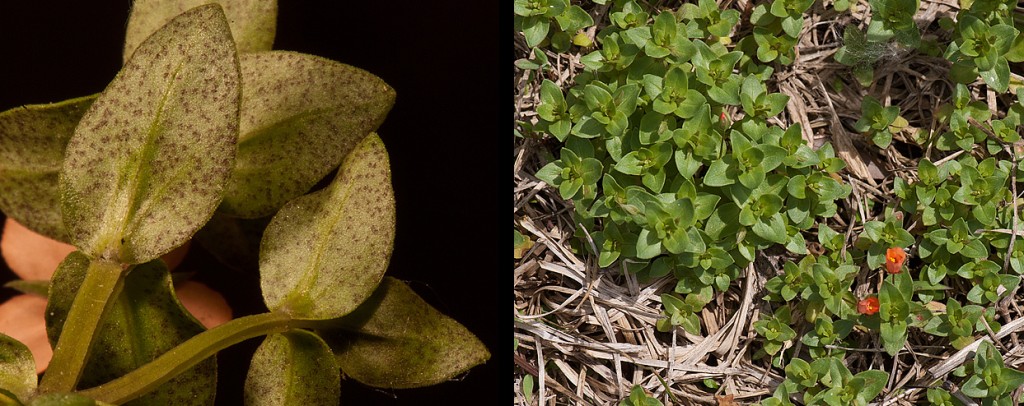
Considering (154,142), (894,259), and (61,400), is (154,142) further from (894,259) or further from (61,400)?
(894,259)

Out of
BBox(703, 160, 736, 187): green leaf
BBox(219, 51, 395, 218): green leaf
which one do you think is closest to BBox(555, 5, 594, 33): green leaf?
BBox(703, 160, 736, 187): green leaf

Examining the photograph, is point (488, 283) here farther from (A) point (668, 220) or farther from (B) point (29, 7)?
(B) point (29, 7)

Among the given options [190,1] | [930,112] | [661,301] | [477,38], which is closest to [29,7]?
[190,1]

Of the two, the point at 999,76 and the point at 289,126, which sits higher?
Result: the point at 289,126

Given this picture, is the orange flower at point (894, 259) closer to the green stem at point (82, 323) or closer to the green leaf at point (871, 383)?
the green leaf at point (871, 383)

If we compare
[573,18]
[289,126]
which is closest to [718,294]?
[573,18]

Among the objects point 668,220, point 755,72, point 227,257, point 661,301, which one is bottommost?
point 661,301

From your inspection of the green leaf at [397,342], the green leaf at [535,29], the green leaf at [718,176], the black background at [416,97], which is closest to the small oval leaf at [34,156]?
the black background at [416,97]

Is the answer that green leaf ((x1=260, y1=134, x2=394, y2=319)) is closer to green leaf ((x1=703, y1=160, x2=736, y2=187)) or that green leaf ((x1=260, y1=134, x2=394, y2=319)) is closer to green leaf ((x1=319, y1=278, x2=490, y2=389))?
green leaf ((x1=319, y1=278, x2=490, y2=389))
